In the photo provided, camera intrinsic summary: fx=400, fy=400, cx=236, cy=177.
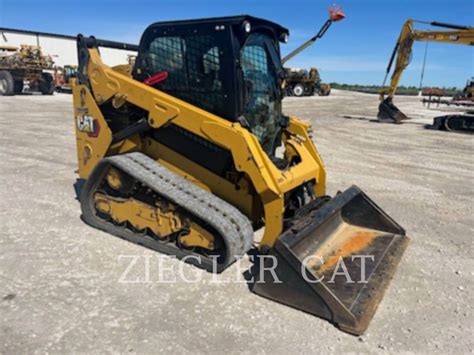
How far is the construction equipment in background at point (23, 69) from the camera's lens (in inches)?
938

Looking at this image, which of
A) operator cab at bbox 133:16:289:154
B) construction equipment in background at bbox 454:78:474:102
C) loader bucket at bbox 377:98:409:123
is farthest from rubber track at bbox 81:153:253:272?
construction equipment in background at bbox 454:78:474:102

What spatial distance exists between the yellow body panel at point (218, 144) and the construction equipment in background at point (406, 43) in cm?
→ 1459

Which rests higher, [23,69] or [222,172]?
[23,69]

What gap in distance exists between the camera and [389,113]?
18047 mm

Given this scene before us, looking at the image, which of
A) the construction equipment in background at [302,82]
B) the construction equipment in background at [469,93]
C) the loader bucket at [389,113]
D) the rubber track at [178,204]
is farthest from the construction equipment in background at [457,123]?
the construction equipment in background at [302,82]

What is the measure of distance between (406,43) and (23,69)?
21.6 meters

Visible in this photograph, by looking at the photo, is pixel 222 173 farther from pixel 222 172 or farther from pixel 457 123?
pixel 457 123

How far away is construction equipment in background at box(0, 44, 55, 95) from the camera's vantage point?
23812 mm

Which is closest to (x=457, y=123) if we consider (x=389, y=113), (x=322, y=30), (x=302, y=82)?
(x=389, y=113)

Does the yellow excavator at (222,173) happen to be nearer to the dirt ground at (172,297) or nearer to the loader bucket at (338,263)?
the loader bucket at (338,263)

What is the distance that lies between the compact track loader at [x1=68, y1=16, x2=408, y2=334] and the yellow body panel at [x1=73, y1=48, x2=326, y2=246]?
1 cm

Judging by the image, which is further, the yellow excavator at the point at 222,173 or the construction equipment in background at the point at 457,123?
the construction equipment in background at the point at 457,123

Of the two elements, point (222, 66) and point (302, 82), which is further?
point (302, 82)

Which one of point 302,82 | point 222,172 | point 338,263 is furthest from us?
point 302,82
